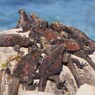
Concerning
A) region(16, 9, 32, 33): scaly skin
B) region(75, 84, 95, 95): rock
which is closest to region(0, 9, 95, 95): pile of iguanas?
region(16, 9, 32, 33): scaly skin

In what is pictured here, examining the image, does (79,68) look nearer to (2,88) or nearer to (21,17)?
(2,88)

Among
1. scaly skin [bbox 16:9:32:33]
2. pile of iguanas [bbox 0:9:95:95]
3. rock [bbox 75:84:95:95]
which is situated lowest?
rock [bbox 75:84:95:95]

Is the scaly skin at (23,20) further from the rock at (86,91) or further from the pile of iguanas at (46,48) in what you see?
the rock at (86,91)

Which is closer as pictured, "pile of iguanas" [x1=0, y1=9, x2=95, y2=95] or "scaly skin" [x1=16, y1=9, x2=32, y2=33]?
"pile of iguanas" [x1=0, y1=9, x2=95, y2=95]

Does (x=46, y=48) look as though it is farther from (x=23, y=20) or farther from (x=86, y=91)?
(x=23, y=20)

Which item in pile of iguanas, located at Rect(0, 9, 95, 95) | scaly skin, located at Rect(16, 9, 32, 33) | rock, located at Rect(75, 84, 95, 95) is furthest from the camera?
scaly skin, located at Rect(16, 9, 32, 33)

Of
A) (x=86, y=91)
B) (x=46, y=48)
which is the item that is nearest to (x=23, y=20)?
(x=46, y=48)

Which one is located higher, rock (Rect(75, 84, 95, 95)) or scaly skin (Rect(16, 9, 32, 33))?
scaly skin (Rect(16, 9, 32, 33))

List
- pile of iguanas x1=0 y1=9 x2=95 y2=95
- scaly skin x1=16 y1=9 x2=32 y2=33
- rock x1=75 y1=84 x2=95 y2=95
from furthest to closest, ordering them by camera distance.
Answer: scaly skin x1=16 y1=9 x2=32 y2=33 < pile of iguanas x1=0 y1=9 x2=95 y2=95 < rock x1=75 y1=84 x2=95 y2=95

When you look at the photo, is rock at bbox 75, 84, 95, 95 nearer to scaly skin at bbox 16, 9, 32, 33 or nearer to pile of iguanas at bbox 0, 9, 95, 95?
pile of iguanas at bbox 0, 9, 95, 95

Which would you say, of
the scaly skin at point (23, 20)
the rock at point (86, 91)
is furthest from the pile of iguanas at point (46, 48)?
the rock at point (86, 91)
